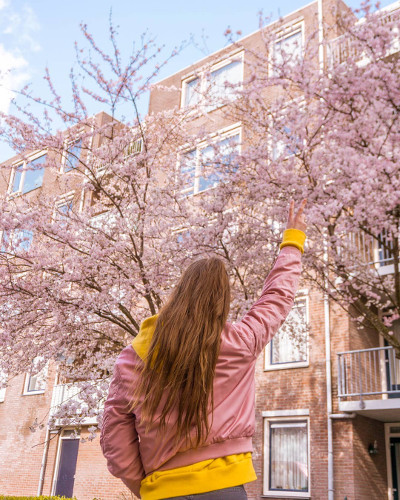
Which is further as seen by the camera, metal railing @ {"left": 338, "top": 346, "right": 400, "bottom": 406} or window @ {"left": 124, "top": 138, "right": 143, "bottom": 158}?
metal railing @ {"left": 338, "top": 346, "right": 400, "bottom": 406}

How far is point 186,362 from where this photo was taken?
1.89 m

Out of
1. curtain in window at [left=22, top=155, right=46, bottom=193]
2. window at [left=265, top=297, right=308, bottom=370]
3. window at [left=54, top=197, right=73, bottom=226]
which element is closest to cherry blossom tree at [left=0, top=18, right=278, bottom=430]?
window at [left=54, top=197, right=73, bottom=226]

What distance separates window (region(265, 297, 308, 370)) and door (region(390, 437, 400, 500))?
2797 millimetres

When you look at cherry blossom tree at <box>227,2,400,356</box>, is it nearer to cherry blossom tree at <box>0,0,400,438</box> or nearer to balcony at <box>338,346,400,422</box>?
cherry blossom tree at <box>0,0,400,438</box>

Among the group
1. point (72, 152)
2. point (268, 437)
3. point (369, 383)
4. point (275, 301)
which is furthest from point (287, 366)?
point (275, 301)

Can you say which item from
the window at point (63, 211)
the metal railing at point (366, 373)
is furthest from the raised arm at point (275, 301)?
the metal railing at point (366, 373)

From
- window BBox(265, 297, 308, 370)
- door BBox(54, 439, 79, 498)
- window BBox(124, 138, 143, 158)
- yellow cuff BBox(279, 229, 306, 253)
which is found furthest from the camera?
door BBox(54, 439, 79, 498)

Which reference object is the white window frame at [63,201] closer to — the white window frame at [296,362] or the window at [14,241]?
the window at [14,241]

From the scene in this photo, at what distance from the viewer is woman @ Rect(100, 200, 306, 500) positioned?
6.19 ft

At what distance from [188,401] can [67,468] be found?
1896 centimetres

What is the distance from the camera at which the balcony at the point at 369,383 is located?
12430 millimetres

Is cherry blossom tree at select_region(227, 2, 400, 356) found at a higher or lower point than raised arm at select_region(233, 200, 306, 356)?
higher

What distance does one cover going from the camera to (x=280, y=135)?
961 cm

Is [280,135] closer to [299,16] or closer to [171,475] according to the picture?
[171,475]
